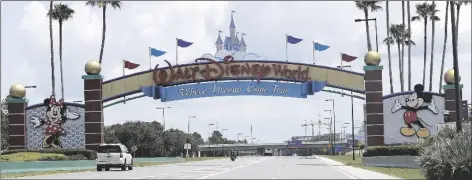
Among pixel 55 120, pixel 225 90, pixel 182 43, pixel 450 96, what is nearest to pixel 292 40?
pixel 225 90

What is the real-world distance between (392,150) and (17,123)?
30305 millimetres

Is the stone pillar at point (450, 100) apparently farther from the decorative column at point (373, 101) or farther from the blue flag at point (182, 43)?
the blue flag at point (182, 43)

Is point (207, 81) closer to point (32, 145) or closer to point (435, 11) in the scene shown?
point (32, 145)

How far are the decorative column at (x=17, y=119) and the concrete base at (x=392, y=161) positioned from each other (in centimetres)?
2803

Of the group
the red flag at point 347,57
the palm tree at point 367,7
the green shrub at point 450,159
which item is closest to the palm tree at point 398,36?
the palm tree at point 367,7

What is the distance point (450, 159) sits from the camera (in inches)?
912

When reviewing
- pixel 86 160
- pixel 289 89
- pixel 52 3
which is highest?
pixel 52 3

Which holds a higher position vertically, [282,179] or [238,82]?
[238,82]

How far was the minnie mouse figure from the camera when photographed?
55.7 meters

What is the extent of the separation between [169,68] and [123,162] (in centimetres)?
1599

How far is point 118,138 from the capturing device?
128375 millimetres

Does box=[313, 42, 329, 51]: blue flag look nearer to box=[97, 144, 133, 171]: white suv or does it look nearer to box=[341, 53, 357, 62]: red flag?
box=[341, 53, 357, 62]: red flag

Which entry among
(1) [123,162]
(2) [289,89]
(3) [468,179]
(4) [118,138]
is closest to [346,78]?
(2) [289,89]

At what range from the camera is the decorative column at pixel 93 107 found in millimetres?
54781
